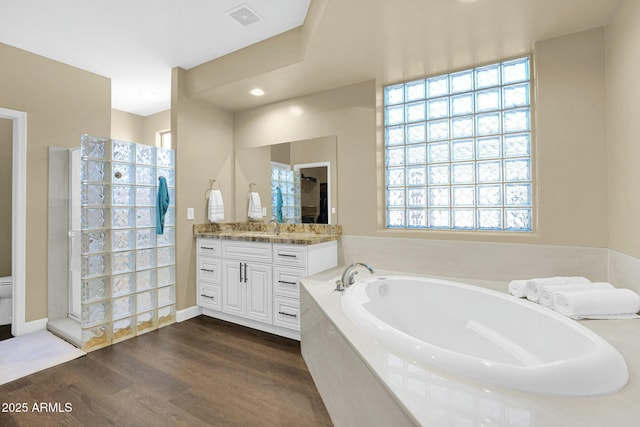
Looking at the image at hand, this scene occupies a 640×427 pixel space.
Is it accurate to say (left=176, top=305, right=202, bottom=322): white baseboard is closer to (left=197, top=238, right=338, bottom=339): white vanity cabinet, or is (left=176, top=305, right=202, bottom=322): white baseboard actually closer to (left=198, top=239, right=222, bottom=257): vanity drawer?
(left=197, top=238, right=338, bottom=339): white vanity cabinet

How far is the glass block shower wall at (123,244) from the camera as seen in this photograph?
2.43m

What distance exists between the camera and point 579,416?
2.61 feet

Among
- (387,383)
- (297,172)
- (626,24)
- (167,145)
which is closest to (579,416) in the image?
(387,383)

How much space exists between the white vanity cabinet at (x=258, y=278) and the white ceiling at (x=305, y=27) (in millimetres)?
1504

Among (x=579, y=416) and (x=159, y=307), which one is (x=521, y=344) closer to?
(x=579, y=416)

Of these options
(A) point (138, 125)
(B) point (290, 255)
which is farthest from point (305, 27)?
(A) point (138, 125)

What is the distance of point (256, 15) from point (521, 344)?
271cm

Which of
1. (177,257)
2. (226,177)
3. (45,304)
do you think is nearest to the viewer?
(45,304)

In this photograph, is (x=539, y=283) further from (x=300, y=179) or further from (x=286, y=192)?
(x=286, y=192)

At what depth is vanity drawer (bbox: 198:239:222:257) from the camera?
10.0ft

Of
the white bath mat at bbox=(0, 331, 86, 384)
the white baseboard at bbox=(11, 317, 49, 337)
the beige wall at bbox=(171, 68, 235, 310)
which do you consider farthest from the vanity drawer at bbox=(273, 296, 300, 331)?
the white baseboard at bbox=(11, 317, 49, 337)

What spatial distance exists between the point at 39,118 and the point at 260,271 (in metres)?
2.42

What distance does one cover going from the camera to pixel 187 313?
10.2 feet

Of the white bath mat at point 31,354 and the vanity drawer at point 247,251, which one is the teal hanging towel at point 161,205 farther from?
the white bath mat at point 31,354
